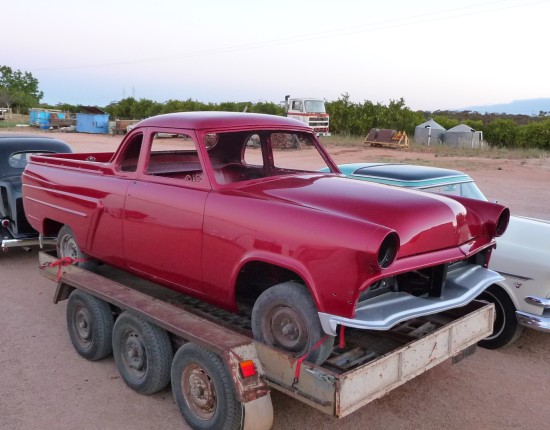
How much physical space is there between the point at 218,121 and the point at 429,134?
98.1 feet

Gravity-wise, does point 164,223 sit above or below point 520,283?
above

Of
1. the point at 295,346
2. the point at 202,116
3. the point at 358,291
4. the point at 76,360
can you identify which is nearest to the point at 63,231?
the point at 76,360

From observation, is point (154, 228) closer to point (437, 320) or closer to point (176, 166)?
point (176, 166)

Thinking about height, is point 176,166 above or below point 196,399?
→ above

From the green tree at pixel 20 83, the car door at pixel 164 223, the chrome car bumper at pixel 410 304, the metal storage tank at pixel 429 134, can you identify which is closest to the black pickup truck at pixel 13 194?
the car door at pixel 164 223

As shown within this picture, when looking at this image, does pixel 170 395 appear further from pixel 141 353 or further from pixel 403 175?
pixel 403 175

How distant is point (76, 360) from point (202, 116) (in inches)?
88.1

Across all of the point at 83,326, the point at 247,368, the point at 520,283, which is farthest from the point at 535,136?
the point at 247,368

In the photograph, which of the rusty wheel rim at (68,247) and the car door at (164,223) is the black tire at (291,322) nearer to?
the car door at (164,223)

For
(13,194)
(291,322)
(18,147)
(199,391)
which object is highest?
(18,147)

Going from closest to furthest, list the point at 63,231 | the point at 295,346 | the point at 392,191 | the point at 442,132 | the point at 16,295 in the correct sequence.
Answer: the point at 295,346, the point at 392,191, the point at 63,231, the point at 16,295, the point at 442,132

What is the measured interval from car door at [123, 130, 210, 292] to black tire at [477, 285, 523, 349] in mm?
2630

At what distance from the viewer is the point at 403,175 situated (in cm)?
598

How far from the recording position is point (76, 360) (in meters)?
4.63
